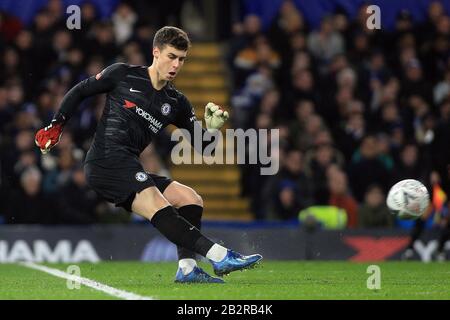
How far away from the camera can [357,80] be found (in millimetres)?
18406

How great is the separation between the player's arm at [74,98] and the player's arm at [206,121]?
0.61m

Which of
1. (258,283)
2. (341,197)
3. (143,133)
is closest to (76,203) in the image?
(341,197)

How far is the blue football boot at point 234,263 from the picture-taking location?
9.05 meters

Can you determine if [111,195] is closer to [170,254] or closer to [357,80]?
[170,254]

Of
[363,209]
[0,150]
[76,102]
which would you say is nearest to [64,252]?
[0,150]

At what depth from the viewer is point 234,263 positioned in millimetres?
9078

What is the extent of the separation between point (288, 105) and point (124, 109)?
833 cm

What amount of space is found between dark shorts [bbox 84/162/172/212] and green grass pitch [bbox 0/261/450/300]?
71 centimetres

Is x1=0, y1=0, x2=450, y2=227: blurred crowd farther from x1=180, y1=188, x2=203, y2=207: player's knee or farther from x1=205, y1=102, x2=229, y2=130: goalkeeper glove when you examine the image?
x1=205, y1=102, x2=229, y2=130: goalkeeper glove

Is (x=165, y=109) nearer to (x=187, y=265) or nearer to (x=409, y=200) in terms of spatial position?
(x=187, y=265)

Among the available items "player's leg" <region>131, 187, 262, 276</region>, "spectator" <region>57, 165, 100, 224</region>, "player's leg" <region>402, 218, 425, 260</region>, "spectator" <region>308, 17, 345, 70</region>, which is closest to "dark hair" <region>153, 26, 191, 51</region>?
"player's leg" <region>131, 187, 262, 276</region>

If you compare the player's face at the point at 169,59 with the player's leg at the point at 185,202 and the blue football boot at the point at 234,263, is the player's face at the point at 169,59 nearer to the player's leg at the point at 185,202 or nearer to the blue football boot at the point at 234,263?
the player's leg at the point at 185,202

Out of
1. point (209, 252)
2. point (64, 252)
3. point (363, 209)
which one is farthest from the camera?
point (363, 209)
